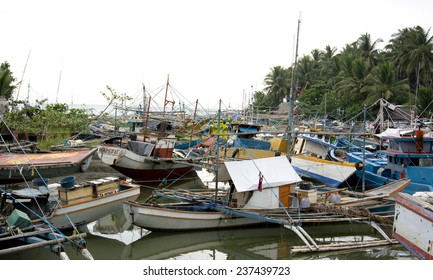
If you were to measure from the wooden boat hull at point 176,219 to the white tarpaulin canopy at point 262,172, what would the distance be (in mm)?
1103

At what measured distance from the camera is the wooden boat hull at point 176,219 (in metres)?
10.8

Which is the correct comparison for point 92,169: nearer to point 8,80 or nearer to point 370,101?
point 8,80

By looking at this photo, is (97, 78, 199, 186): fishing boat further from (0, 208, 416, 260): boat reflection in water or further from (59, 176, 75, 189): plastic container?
(59, 176, 75, 189): plastic container

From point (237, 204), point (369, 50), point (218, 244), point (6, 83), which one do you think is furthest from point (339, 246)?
point (369, 50)

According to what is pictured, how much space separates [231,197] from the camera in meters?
11.8

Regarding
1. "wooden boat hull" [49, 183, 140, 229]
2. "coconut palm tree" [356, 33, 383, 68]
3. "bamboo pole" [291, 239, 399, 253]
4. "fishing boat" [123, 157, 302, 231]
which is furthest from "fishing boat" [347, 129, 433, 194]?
"coconut palm tree" [356, 33, 383, 68]

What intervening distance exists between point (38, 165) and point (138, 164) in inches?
249

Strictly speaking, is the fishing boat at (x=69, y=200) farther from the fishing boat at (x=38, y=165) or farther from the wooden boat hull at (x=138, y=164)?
the wooden boat hull at (x=138, y=164)

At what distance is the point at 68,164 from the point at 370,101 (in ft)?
104

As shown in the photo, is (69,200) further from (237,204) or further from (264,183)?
(264,183)

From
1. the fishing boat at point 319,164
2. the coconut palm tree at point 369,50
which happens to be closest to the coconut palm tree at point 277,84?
the coconut palm tree at point 369,50

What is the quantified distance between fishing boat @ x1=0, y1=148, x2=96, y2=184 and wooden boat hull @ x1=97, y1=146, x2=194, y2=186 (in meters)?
3.18

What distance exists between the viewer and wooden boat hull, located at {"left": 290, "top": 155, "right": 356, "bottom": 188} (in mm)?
17125

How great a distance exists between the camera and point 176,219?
11.1m
